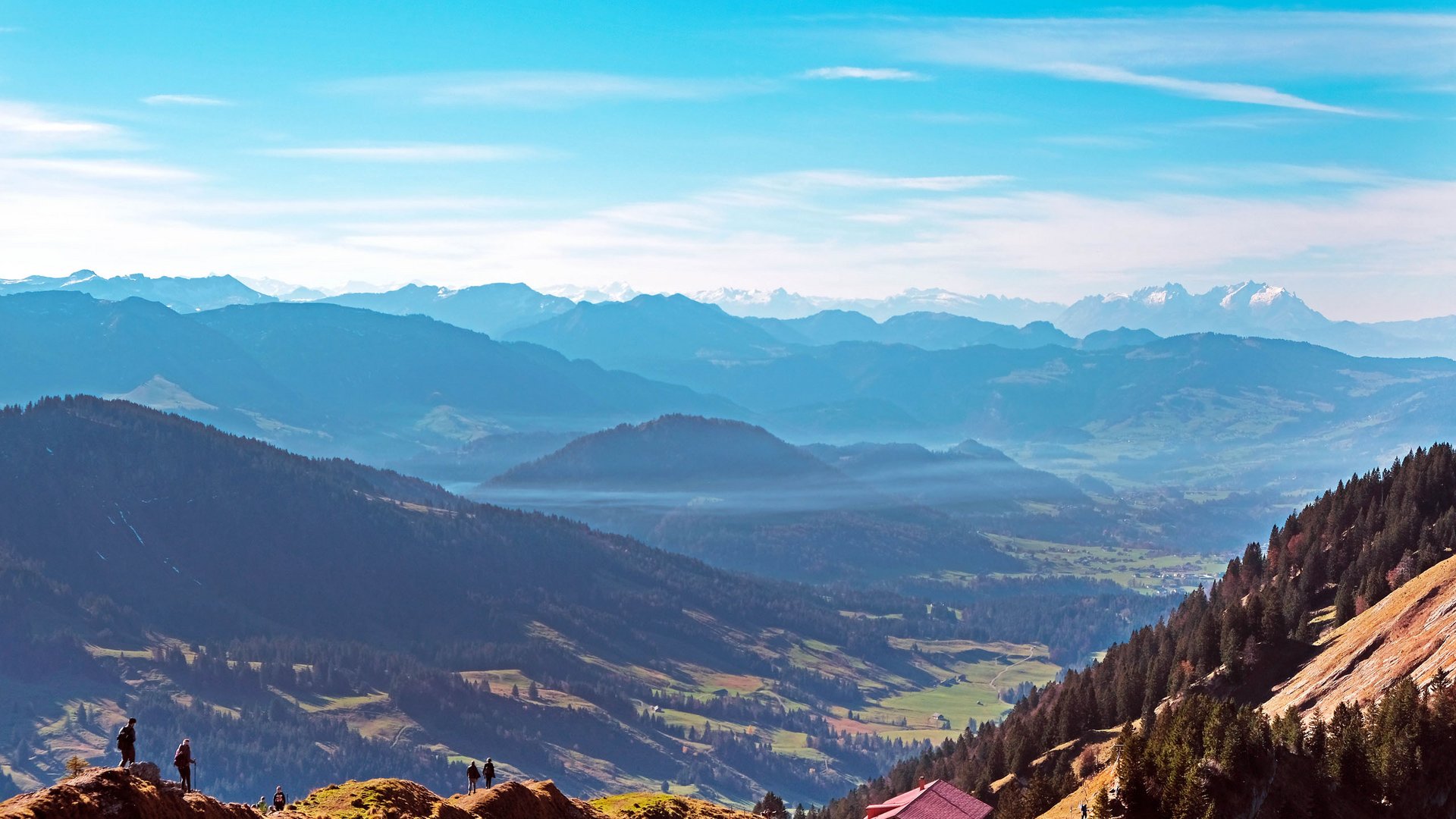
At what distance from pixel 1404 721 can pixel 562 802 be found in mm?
59698

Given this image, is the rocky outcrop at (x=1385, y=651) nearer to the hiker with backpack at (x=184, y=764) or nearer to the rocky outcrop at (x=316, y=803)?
the rocky outcrop at (x=316, y=803)

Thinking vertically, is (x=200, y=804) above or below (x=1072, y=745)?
above

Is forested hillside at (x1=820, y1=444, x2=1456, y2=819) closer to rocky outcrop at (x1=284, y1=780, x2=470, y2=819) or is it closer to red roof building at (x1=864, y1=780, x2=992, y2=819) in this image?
red roof building at (x1=864, y1=780, x2=992, y2=819)

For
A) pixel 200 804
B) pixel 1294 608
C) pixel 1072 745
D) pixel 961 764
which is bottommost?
pixel 961 764

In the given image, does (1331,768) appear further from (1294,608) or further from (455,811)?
(1294,608)

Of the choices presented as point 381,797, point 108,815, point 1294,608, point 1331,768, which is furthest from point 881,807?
point 108,815

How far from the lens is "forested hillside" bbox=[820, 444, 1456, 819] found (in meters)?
91.4

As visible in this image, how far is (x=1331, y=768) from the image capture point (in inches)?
3671

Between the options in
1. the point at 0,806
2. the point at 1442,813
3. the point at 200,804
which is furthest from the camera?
the point at 1442,813

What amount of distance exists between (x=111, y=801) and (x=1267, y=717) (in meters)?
84.6

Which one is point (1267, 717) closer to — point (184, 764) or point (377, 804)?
point (377, 804)

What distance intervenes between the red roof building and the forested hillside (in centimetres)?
280

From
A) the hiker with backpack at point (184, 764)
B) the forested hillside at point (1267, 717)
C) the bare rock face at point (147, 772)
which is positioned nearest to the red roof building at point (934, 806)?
the forested hillside at point (1267, 717)

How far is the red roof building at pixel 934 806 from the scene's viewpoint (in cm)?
10988
